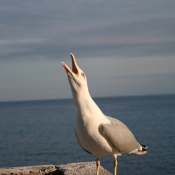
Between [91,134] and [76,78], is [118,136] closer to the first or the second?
[91,134]

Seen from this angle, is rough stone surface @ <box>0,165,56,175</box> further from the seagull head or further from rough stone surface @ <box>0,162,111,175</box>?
the seagull head

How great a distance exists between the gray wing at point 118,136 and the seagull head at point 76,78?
49 centimetres

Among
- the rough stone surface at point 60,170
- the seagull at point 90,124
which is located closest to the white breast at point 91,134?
the seagull at point 90,124

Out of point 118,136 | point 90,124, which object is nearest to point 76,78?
point 90,124

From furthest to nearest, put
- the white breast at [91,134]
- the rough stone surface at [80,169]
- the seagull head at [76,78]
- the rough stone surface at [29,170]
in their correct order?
the rough stone surface at [29,170] → the rough stone surface at [80,169] → the white breast at [91,134] → the seagull head at [76,78]

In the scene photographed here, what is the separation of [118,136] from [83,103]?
1.92 feet

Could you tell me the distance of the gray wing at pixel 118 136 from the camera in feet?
14.4

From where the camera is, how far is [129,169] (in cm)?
2416

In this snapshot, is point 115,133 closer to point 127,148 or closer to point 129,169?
point 127,148

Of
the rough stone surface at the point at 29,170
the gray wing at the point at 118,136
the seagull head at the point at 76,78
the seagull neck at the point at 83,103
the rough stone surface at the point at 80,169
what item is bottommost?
the rough stone surface at the point at 29,170

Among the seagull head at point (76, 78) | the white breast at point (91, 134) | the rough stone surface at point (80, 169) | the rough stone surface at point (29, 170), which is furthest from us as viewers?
the rough stone surface at point (29, 170)

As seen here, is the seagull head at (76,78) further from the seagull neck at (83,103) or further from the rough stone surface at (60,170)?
the rough stone surface at (60,170)

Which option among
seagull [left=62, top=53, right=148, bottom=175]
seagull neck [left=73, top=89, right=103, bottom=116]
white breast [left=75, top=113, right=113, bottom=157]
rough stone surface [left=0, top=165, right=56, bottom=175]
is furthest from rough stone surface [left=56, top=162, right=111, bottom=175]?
seagull neck [left=73, top=89, right=103, bottom=116]

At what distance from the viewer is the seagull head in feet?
13.6
